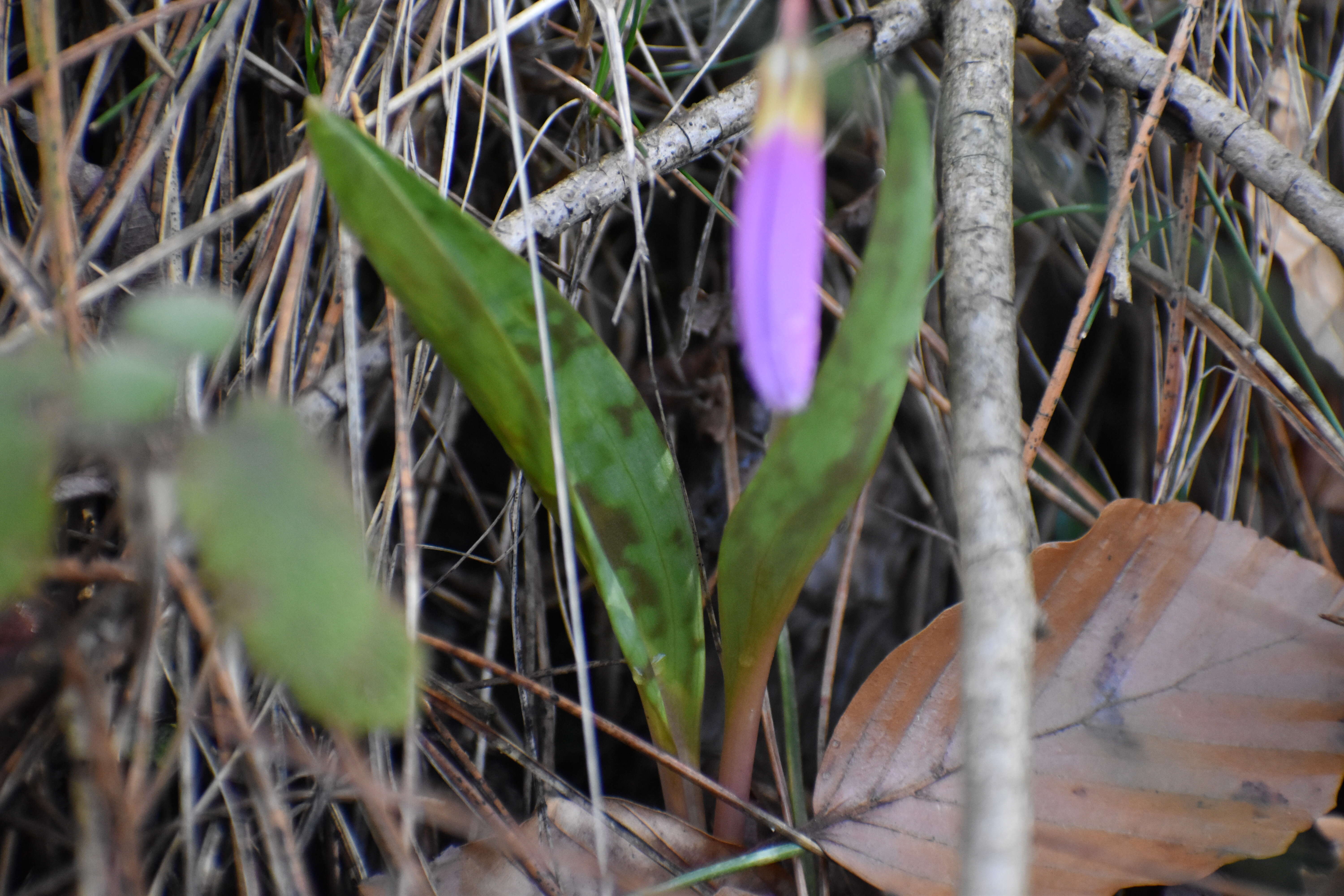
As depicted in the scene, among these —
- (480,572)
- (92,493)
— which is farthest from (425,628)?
(92,493)

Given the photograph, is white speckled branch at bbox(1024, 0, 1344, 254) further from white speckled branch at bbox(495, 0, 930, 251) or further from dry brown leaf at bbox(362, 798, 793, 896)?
dry brown leaf at bbox(362, 798, 793, 896)

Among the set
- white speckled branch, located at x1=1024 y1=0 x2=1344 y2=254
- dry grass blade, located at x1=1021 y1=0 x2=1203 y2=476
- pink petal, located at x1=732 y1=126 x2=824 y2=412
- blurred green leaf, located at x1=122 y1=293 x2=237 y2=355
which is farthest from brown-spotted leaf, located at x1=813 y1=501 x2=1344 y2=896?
blurred green leaf, located at x1=122 y1=293 x2=237 y2=355

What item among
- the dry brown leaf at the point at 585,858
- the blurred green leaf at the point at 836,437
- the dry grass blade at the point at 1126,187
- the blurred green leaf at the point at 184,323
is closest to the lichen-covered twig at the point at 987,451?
the blurred green leaf at the point at 836,437

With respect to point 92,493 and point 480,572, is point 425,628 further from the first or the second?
point 92,493

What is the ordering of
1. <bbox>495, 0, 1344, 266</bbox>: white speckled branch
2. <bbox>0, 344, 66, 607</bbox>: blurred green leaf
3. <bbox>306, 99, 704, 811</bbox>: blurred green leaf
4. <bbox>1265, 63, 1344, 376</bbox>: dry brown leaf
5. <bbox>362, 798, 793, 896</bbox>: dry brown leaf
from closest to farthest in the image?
<bbox>0, 344, 66, 607</bbox>: blurred green leaf, <bbox>306, 99, 704, 811</bbox>: blurred green leaf, <bbox>362, 798, 793, 896</bbox>: dry brown leaf, <bbox>495, 0, 1344, 266</bbox>: white speckled branch, <bbox>1265, 63, 1344, 376</bbox>: dry brown leaf

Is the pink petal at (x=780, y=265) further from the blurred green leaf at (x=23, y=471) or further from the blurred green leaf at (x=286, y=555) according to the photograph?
the blurred green leaf at (x=23, y=471)

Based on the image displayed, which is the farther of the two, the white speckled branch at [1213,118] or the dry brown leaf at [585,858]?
the white speckled branch at [1213,118]
